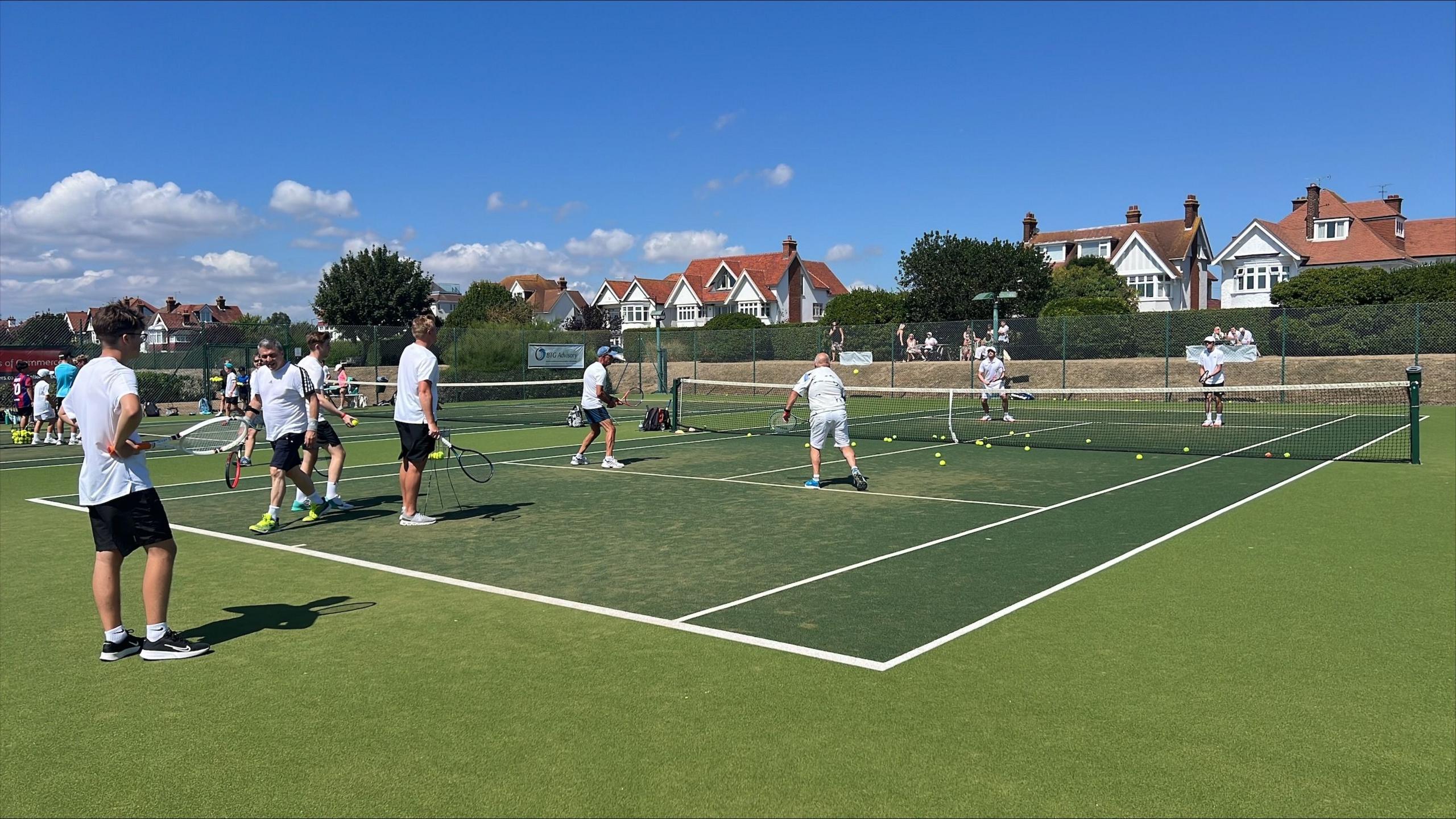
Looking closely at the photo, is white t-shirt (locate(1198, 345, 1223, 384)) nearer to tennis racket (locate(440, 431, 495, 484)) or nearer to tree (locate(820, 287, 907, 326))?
tennis racket (locate(440, 431, 495, 484))

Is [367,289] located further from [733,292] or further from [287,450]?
[287,450]

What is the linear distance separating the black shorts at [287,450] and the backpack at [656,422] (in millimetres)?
13222

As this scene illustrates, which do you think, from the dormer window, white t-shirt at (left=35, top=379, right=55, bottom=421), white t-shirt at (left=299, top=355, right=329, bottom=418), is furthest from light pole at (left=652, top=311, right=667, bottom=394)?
the dormer window

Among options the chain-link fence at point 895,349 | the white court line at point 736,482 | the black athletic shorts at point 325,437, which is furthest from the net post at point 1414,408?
the chain-link fence at point 895,349

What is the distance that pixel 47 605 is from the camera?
7.44 meters

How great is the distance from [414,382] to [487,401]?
31.0m

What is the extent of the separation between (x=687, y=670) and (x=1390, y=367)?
3420 centimetres

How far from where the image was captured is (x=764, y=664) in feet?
19.6

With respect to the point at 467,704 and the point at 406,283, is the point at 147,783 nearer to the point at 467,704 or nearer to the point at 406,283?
the point at 467,704

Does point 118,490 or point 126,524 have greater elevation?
point 118,490

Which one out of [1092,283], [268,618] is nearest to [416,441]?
[268,618]

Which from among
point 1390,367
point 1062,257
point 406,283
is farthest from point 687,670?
point 1062,257

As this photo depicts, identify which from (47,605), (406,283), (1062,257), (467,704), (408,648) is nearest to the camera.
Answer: (467,704)

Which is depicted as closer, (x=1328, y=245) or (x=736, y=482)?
(x=736, y=482)
